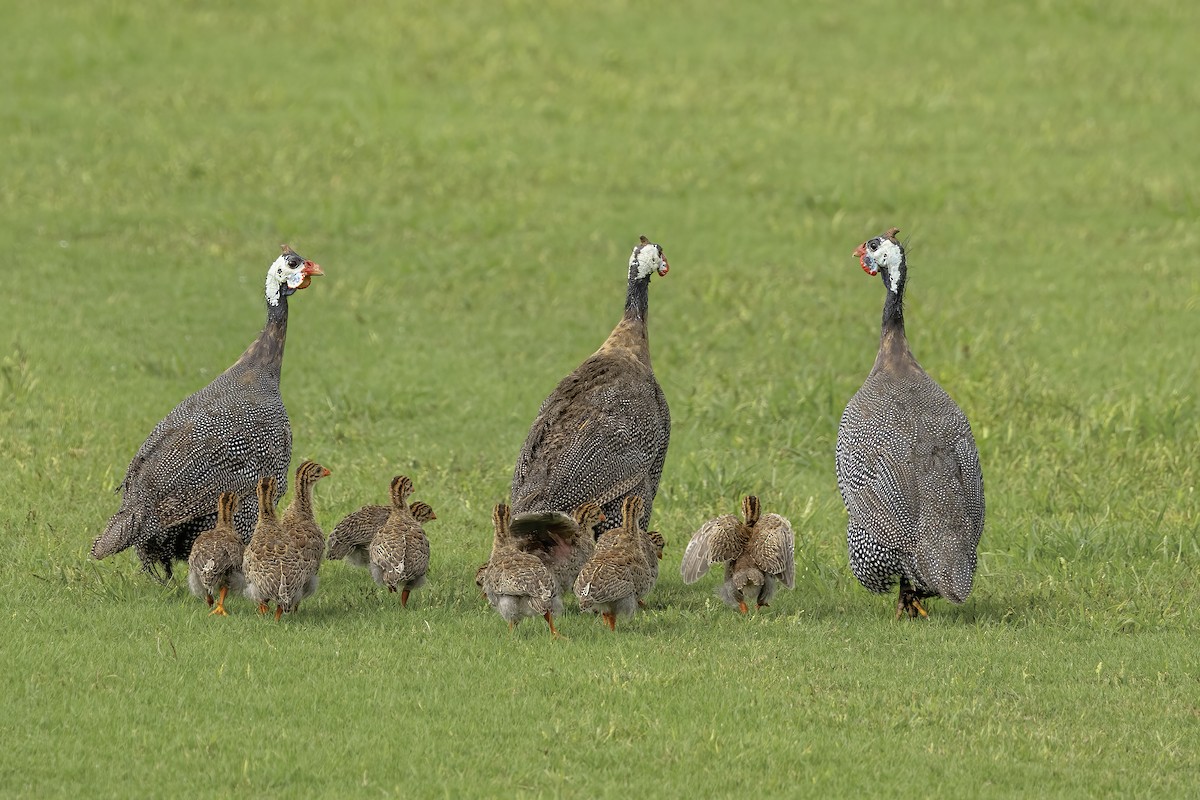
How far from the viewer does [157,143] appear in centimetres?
2070

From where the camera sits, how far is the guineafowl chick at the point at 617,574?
8922 mm

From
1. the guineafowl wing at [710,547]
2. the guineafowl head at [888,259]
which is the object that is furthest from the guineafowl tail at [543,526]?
the guineafowl head at [888,259]

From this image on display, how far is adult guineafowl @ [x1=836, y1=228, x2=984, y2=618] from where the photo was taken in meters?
9.46

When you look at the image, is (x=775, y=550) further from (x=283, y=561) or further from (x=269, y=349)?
(x=269, y=349)

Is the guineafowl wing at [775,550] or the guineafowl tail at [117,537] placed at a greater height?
the guineafowl wing at [775,550]

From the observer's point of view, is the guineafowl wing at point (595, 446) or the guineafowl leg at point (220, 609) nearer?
the guineafowl leg at point (220, 609)

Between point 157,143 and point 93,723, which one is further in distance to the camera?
point 157,143

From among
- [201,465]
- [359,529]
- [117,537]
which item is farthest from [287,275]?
[117,537]

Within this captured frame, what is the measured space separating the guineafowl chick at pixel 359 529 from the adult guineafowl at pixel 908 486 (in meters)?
2.37

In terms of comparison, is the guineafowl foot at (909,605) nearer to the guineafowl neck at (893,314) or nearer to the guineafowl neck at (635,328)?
the guineafowl neck at (893,314)

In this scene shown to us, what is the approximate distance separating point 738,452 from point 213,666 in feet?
19.0

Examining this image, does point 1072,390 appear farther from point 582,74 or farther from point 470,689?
point 582,74

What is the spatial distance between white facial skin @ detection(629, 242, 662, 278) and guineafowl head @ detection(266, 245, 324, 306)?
2.02m

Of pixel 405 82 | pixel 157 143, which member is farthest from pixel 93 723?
pixel 405 82
